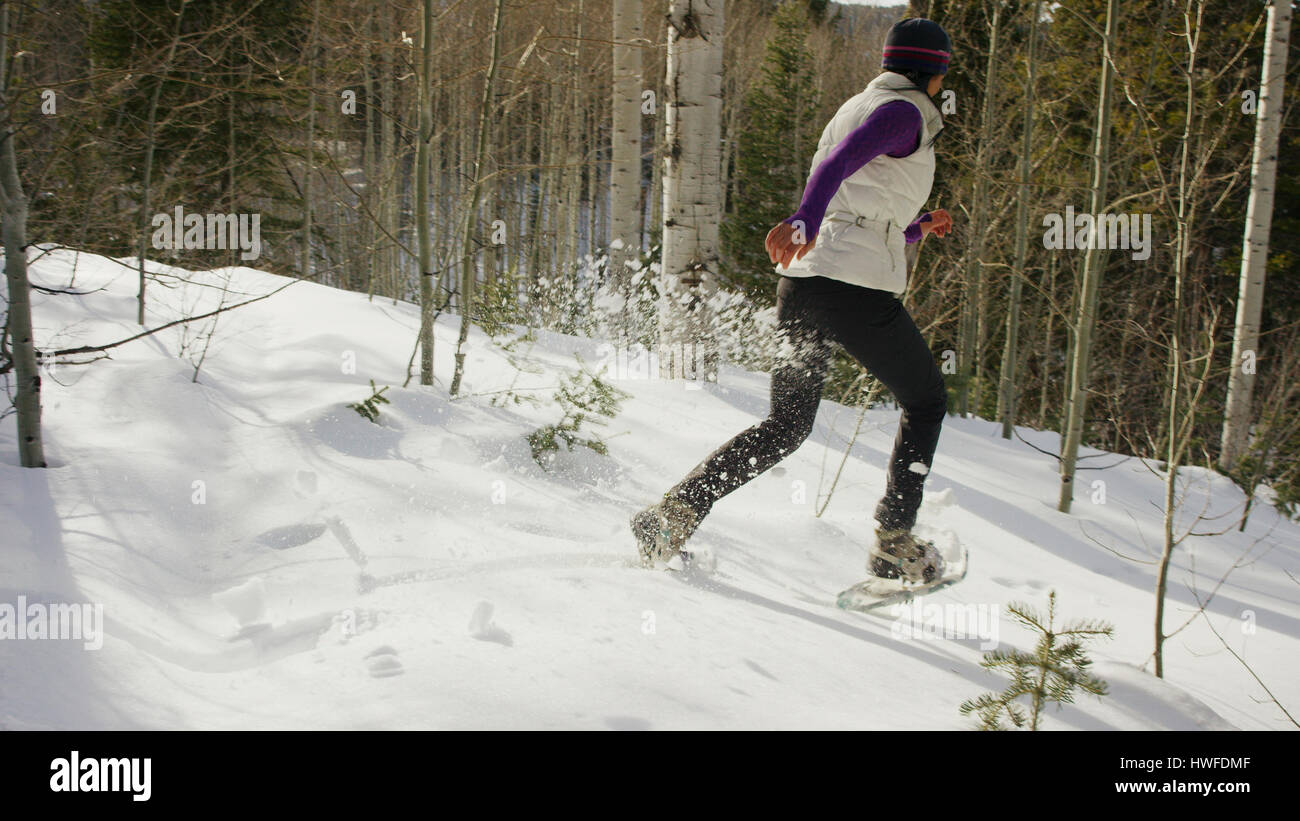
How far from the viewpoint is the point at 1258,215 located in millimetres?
8305

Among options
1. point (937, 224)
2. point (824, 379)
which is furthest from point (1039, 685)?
point (937, 224)

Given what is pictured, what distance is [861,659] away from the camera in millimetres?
2088

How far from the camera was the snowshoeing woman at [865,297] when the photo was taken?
7.73 feet

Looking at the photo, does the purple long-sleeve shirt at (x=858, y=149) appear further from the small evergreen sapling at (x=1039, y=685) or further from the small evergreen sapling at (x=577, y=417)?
the small evergreen sapling at (x=577, y=417)

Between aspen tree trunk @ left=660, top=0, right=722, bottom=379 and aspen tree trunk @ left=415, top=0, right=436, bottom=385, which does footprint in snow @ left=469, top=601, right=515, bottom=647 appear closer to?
aspen tree trunk @ left=415, top=0, right=436, bottom=385

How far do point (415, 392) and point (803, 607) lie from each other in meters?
2.39

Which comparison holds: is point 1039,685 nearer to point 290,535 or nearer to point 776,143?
point 290,535

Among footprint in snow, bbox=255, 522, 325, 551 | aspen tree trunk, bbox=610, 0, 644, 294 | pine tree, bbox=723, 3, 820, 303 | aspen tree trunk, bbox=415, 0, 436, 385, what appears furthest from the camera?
pine tree, bbox=723, 3, 820, 303

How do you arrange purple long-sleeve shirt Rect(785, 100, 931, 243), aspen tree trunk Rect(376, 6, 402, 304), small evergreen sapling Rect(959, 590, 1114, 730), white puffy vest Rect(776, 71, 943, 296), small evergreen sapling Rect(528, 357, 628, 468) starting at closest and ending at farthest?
small evergreen sapling Rect(959, 590, 1114, 730) < purple long-sleeve shirt Rect(785, 100, 931, 243) < white puffy vest Rect(776, 71, 943, 296) < small evergreen sapling Rect(528, 357, 628, 468) < aspen tree trunk Rect(376, 6, 402, 304)

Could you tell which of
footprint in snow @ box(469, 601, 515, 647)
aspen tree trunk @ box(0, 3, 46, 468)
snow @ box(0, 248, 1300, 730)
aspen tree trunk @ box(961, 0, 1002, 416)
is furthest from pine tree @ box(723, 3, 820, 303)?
footprint in snow @ box(469, 601, 515, 647)

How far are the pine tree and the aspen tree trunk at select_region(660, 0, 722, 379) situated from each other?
1356cm

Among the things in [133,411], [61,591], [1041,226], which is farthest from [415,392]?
[1041,226]

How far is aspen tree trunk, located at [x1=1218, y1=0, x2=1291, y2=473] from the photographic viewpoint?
7.84 meters

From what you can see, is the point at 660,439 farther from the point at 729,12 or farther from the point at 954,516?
the point at 729,12
